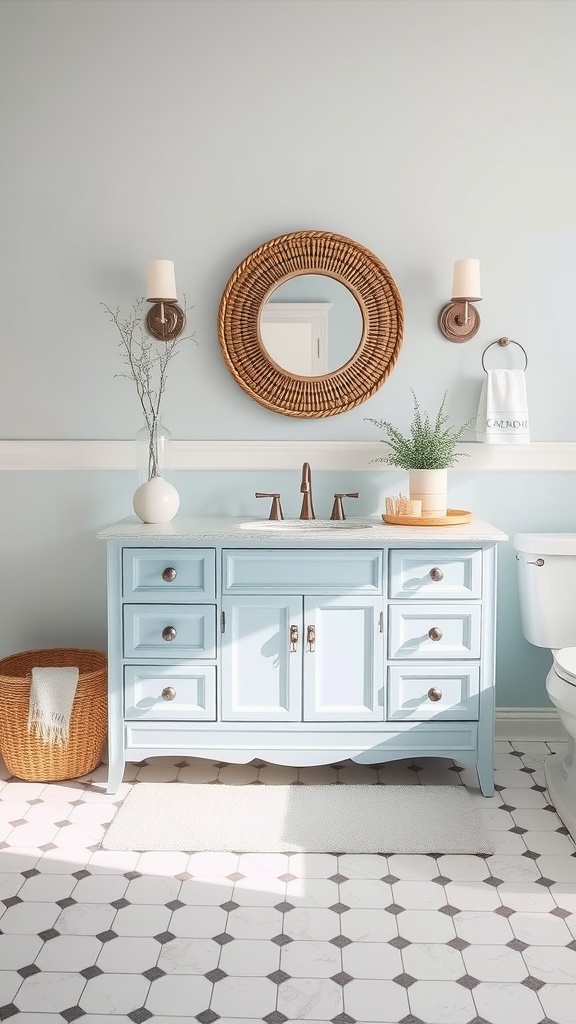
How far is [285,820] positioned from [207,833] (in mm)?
238

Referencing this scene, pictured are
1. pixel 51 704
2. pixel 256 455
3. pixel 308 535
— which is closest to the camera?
pixel 308 535

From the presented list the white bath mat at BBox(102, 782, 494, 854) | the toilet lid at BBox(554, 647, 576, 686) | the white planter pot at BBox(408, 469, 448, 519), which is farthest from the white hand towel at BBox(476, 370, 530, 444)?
the white bath mat at BBox(102, 782, 494, 854)

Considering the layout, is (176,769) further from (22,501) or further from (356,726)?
(22,501)

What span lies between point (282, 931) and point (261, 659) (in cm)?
90

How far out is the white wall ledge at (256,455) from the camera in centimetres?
330

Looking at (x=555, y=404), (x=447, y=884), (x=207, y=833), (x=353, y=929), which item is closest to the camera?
(x=353, y=929)

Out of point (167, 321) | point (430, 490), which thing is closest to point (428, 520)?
point (430, 490)

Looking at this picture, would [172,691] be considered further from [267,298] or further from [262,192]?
[262,192]

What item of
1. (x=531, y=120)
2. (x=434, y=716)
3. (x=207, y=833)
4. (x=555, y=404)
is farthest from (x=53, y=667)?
(x=531, y=120)

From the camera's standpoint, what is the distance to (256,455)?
331 cm

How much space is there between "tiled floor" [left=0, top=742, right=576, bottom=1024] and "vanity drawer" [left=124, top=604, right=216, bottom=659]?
19.8 inches

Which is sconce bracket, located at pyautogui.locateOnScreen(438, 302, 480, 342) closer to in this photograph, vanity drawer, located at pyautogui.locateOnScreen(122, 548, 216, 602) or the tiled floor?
vanity drawer, located at pyautogui.locateOnScreen(122, 548, 216, 602)

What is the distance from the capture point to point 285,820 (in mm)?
2715

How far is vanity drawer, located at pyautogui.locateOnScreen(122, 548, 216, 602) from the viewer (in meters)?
2.86
